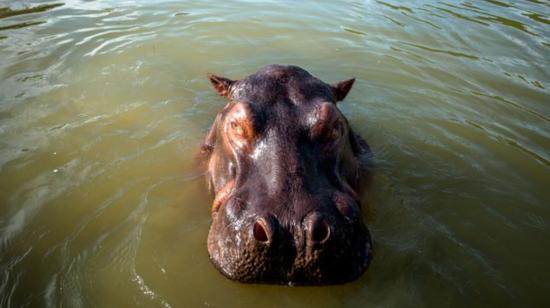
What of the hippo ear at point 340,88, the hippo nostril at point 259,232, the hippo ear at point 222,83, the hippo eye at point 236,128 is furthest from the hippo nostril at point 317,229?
the hippo ear at point 222,83

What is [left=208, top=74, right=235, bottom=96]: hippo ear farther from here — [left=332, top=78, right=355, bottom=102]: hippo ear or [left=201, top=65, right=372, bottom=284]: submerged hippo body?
[left=332, top=78, right=355, bottom=102]: hippo ear

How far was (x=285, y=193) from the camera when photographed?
352 cm

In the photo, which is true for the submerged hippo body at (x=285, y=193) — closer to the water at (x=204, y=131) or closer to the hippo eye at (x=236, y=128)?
the hippo eye at (x=236, y=128)

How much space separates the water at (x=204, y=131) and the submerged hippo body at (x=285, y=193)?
0.55 m

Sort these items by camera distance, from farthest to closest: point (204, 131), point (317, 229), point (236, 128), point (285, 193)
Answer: point (204, 131) < point (236, 128) < point (285, 193) < point (317, 229)

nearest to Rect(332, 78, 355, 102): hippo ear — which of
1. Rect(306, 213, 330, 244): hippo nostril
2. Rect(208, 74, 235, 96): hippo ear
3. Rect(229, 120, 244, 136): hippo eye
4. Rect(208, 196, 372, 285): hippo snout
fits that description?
Rect(208, 74, 235, 96): hippo ear

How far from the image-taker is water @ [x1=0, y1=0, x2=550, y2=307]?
4.09 m

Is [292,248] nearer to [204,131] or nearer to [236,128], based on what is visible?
[236,128]

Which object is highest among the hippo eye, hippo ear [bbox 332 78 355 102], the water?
the hippo eye

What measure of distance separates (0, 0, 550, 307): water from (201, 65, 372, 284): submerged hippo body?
551mm

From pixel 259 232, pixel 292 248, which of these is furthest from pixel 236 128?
pixel 292 248

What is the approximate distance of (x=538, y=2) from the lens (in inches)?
564

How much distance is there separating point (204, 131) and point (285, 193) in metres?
3.78

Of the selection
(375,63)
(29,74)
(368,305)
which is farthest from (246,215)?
(375,63)
